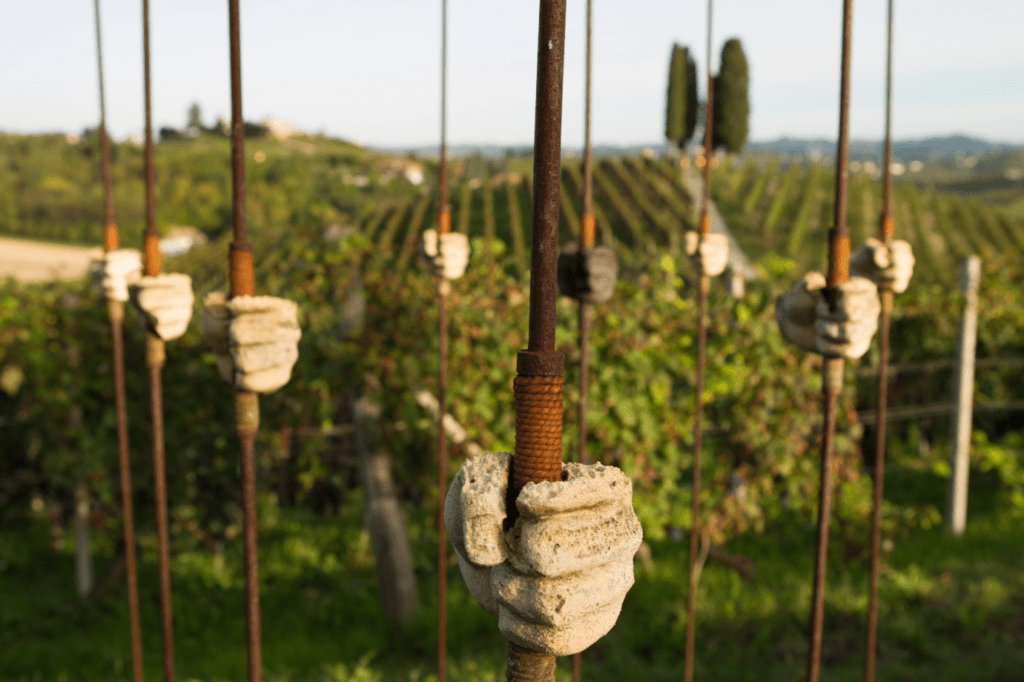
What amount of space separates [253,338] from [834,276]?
1.11 metres

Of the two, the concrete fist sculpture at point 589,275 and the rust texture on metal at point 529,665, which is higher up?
the concrete fist sculpture at point 589,275

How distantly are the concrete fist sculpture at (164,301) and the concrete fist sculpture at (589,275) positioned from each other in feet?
3.01

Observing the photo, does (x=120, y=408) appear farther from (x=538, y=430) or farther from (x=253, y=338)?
(x=538, y=430)

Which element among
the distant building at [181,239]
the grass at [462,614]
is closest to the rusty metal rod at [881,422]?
the grass at [462,614]

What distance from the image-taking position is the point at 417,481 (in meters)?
4.14

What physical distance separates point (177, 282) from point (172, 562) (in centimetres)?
340

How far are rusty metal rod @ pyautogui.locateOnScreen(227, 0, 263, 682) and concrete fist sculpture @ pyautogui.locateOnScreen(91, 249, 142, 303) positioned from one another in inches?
44.1

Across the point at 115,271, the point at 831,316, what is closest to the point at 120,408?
the point at 115,271

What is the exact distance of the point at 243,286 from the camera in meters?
1.32

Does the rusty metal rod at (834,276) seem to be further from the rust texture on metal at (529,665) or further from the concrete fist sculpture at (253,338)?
the concrete fist sculpture at (253,338)

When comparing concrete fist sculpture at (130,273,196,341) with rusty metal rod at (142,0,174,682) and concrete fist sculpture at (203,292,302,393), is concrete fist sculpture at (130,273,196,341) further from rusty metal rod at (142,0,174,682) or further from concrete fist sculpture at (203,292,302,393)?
concrete fist sculpture at (203,292,302,393)

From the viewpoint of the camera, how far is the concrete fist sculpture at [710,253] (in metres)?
2.52

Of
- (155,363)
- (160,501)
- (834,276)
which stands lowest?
(160,501)

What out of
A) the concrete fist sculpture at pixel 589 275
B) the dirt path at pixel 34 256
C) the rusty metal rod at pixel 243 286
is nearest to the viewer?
the rusty metal rod at pixel 243 286
